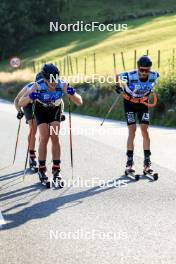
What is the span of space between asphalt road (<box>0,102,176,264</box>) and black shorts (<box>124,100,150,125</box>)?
965mm

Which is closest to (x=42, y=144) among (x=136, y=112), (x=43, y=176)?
(x=43, y=176)

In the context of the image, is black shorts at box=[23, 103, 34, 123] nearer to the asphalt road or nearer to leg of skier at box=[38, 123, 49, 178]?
the asphalt road

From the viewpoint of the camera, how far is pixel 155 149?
15.0 metres

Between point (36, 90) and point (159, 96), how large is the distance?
14892mm

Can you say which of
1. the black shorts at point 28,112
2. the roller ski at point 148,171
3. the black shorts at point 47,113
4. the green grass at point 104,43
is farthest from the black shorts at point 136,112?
the green grass at point 104,43

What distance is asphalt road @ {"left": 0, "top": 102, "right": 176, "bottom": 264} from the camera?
6.80 metres

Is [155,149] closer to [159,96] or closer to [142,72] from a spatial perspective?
[142,72]

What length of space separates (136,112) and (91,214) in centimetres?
352

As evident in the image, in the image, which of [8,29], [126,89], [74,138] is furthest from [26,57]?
[126,89]

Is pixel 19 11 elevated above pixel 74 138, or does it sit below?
above

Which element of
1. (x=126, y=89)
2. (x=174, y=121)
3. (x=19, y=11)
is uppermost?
(x=19, y=11)

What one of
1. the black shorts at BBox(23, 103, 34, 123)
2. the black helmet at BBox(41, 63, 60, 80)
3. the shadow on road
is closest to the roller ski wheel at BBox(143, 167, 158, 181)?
the shadow on road

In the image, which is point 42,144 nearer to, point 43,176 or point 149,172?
point 43,176

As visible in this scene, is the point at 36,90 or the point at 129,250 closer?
the point at 129,250
